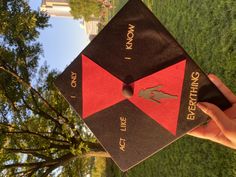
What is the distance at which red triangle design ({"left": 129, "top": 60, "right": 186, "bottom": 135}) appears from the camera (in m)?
3.83

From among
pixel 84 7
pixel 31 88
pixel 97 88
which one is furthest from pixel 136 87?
pixel 84 7

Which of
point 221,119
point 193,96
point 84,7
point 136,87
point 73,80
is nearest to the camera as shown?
point 221,119

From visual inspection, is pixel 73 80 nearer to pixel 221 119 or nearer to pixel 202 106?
pixel 202 106

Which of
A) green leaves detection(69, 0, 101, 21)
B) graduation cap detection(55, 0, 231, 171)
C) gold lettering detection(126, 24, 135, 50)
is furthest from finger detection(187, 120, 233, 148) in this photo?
green leaves detection(69, 0, 101, 21)

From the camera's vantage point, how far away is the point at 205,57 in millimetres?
7121

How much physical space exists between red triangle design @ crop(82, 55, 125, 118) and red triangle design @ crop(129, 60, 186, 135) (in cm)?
22

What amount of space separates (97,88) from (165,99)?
31.9 inches

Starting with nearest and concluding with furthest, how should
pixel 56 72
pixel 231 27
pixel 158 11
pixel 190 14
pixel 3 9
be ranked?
pixel 231 27 < pixel 190 14 < pixel 3 9 < pixel 56 72 < pixel 158 11

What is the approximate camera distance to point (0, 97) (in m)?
9.34

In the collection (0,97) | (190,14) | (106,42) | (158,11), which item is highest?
(106,42)

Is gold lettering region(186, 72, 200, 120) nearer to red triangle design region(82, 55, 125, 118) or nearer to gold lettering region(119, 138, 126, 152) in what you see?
red triangle design region(82, 55, 125, 118)

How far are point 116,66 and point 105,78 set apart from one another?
19 cm

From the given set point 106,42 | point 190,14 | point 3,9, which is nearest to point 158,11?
point 190,14

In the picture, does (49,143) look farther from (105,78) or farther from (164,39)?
(164,39)
